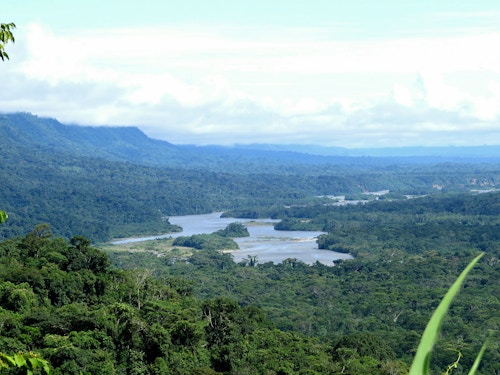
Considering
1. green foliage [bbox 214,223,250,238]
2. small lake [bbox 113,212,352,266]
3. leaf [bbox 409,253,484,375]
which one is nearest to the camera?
leaf [bbox 409,253,484,375]

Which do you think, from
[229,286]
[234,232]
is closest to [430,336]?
[229,286]

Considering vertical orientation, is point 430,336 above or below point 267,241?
above

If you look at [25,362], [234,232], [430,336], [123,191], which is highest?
[430,336]

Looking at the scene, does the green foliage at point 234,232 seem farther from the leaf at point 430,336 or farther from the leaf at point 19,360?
the leaf at point 430,336

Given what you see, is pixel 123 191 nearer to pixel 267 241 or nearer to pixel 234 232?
pixel 234 232

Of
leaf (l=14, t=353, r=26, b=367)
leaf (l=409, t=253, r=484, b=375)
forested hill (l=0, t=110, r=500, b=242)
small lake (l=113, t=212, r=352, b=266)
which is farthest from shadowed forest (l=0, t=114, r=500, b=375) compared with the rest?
leaf (l=14, t=353, r=26, b=367)

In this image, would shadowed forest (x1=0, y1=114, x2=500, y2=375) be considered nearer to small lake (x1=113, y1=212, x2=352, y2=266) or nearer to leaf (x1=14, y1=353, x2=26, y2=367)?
small lake (x1=113, y1=212, x2=352, y2=266)

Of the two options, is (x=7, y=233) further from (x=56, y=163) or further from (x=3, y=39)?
(x=3, y=39)

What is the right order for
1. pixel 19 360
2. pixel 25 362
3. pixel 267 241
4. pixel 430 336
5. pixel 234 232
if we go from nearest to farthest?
1. pixel 430 336
2. pixel 19 360
3. pixel 25 362
4. pixel 267 241
5. pixel 234 232
